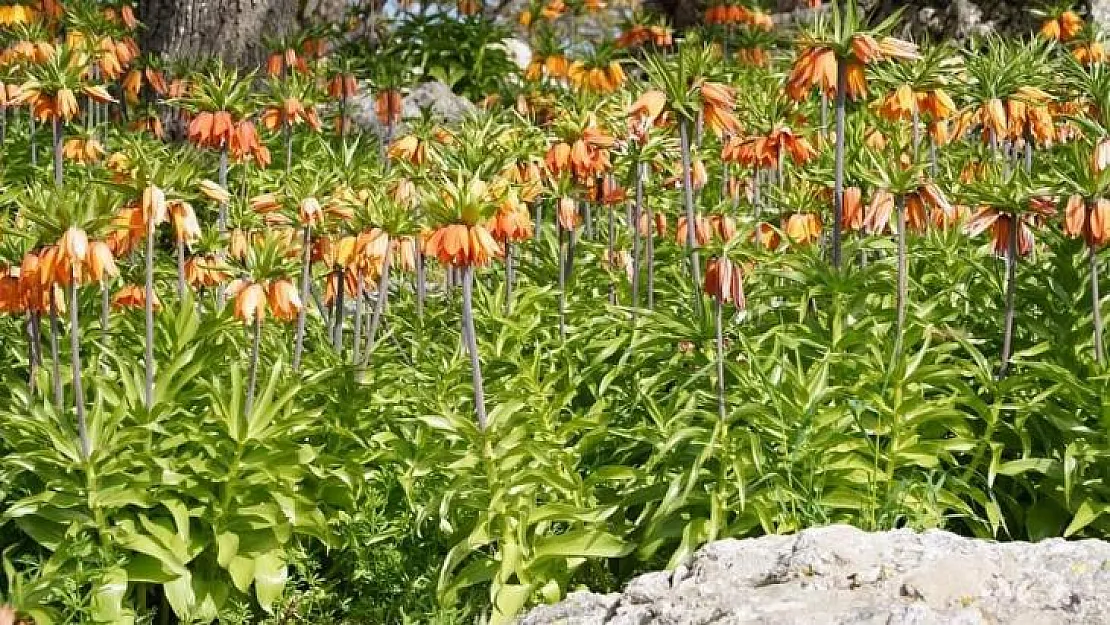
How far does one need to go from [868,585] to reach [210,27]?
23.3 feet

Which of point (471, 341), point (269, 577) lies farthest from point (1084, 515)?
point (269, 577)

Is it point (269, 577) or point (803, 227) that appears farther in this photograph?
point (803, 227)

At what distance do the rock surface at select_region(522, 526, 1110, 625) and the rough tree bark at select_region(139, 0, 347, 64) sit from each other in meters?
6.49

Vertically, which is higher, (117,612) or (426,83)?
(426,83)

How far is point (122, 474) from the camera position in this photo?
4.15m

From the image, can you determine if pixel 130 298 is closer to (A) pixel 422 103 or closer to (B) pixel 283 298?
(B) pixel 283 298

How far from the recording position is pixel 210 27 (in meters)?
9.31

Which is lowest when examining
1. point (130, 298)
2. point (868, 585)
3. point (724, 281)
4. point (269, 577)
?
point (269, 577)

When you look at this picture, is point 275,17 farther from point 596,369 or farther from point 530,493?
point 530,493

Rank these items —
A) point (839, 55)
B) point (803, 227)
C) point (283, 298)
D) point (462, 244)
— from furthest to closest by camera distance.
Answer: point (803, 227) → point (839, 55) → point (283, 298) → point (462, 244)

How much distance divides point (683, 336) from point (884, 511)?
0.81 m

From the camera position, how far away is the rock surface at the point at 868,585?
10.1 feet

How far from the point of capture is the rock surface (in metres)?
3.08

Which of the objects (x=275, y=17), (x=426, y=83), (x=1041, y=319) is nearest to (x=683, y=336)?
(x=1041, y=319)
